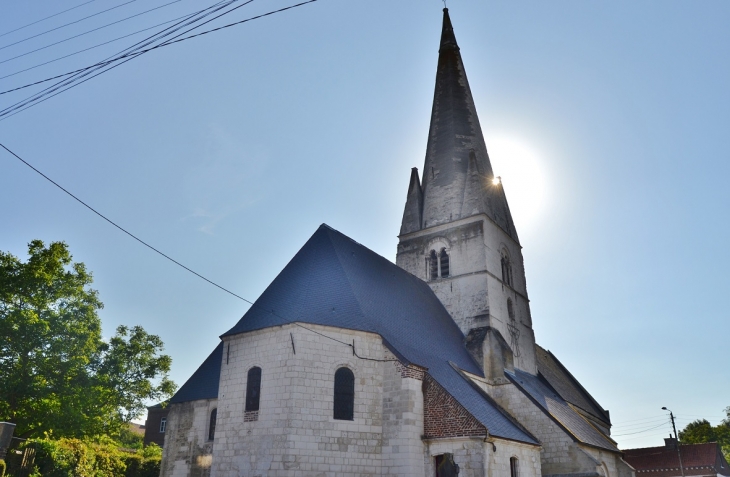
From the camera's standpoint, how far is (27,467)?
1466 cm

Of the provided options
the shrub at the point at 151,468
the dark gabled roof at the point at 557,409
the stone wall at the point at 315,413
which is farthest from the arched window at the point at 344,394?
the shrub at the point at 151,468

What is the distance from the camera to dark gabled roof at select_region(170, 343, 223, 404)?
740 inches

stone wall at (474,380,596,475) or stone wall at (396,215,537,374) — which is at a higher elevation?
stone wall at (396,215,537,374)

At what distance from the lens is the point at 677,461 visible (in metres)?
37.0

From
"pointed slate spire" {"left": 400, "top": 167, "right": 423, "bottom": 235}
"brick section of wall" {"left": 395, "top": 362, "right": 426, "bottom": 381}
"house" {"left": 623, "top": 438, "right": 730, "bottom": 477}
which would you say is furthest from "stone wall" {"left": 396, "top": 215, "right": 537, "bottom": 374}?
"house" {"left": 623, "top": 438, "right": 730, "bottom": 477}

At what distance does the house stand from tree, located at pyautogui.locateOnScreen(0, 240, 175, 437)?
33787mm

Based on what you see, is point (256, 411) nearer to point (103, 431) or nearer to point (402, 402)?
point (402, 402)

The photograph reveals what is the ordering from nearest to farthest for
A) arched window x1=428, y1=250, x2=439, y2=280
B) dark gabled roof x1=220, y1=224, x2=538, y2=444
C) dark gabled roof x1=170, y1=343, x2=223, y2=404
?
1. dark gabled roof x1=220, y1=224, x2=538, y2=444
2. dark gabled roof x1=170, y1=343, x2=223, y2=404
3. arched window x1=428, y1=250, x2=439, y2=280

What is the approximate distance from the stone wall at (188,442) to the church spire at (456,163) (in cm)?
1269

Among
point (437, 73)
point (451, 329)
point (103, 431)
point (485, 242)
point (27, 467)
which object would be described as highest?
point (437, 73)

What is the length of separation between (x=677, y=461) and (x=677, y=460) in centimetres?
8

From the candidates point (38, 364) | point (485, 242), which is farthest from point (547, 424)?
point (38, 364)

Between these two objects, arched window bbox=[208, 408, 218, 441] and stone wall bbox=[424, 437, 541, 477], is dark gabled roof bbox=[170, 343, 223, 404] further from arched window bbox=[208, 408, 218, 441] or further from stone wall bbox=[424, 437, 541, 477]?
stone wall bbox=[424, 437, 541, 477]

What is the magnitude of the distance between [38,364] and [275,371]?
941 cm
